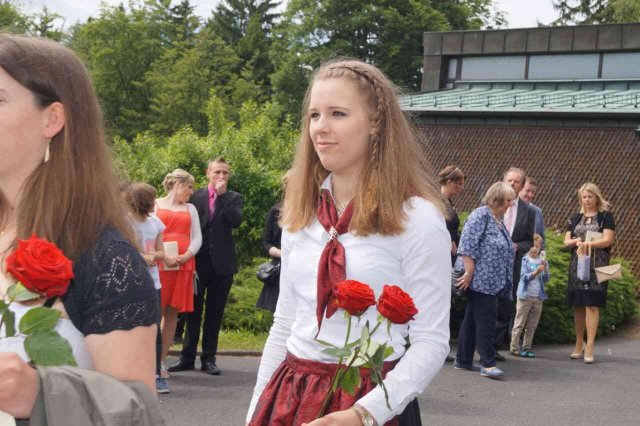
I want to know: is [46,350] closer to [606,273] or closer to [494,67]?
[606,273]

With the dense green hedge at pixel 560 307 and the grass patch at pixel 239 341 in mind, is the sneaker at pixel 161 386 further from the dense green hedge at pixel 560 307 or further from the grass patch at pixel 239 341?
the dense green hedge at pixel 560 307

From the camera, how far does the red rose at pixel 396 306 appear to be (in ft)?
9.55

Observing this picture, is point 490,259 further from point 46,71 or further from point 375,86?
point 46,71

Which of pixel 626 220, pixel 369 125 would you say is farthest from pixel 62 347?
pixel 626 220

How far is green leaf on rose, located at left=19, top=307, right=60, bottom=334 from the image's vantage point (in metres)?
1.93

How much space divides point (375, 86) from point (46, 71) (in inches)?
A: 52.6

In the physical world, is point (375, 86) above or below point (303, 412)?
above

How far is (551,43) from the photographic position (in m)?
28.0

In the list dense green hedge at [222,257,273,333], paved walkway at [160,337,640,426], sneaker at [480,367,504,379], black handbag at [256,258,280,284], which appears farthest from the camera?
dense green hedge at [222,257,273,333]

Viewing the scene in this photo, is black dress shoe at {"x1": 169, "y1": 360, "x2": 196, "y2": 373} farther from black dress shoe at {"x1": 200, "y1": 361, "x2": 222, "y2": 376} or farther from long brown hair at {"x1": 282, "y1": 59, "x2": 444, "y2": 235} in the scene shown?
long brown hair at {"x1": 282, "y1": 59, "x2": 444, "y2": 235}

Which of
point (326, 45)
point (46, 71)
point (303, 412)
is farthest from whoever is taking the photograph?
point (326, 45)

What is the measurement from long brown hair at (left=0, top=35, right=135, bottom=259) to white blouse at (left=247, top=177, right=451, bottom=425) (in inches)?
39.2

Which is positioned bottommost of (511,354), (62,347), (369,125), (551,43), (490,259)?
(511,354)

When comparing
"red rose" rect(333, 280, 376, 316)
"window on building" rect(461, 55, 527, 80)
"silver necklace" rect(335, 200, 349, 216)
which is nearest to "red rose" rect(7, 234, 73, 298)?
"red rose" rect(333, 280, 376, 316)
